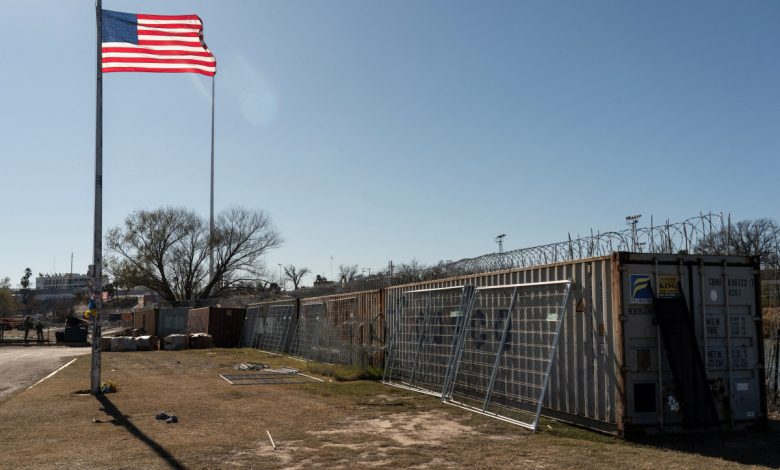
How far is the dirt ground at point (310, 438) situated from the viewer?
7953 mm

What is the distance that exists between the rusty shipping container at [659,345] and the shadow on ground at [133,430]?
5892 millimetres

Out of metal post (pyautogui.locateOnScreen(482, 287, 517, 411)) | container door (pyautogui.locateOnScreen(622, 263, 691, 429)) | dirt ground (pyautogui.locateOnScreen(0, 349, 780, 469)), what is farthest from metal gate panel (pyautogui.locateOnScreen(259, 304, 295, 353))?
container door (pyautogui.locateOnScreen(622, 263, 691, 429))

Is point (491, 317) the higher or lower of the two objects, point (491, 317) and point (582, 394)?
the higher

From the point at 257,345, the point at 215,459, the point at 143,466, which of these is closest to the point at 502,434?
the point at 215,459

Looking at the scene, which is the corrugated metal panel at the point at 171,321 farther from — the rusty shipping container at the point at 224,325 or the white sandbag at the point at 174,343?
the white sandbag at the point at 174,343

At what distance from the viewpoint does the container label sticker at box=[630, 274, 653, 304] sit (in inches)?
378

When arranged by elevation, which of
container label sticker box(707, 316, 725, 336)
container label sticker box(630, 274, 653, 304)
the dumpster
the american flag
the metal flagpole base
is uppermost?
the american flag

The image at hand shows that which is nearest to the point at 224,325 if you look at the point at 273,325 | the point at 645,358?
the point at 273,325

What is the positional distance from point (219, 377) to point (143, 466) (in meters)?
11.3

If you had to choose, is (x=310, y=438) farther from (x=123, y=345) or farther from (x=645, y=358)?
(x=123, y=345)

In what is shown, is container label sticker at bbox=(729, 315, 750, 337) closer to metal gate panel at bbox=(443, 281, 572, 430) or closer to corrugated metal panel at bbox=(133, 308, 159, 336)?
metal gate panel at bbox=(443, 281, 572, 430)

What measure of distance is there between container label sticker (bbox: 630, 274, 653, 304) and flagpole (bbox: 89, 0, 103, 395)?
451 inches

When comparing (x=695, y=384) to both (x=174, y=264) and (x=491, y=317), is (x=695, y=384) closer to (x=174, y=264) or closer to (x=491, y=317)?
(x=491, y=317)

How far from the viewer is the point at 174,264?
63.8 m
